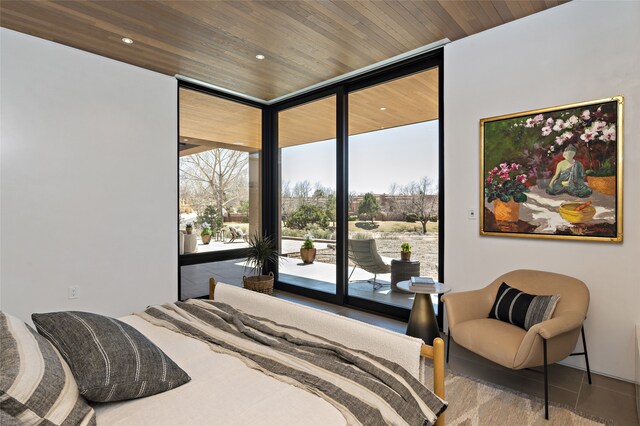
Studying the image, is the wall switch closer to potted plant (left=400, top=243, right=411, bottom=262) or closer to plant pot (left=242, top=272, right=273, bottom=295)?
plant pot (left=242, top=272, right=273, bottom=295)

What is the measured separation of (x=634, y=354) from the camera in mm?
2314

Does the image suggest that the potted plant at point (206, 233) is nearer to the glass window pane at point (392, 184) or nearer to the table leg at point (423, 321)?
the glass window pane at point (392, 184)

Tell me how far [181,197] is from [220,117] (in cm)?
122

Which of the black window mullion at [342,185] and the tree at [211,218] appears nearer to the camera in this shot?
the black window mullion at [342,185]

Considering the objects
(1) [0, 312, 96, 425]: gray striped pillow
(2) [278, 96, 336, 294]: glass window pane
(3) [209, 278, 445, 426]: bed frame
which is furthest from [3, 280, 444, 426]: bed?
(2) [278, 96, 336, 294]: glass window pane

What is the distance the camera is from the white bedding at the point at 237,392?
3.62ft

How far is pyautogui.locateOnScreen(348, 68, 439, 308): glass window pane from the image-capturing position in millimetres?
3533

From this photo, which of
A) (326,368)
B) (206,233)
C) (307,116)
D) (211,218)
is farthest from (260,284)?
(326,368)

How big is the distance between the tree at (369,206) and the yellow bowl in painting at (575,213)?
5.78ft

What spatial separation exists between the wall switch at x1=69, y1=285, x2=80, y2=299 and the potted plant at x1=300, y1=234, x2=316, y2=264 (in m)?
2.51

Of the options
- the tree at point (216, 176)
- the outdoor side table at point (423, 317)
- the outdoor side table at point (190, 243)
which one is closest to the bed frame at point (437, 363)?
the outdoor side table at point (423, 317)

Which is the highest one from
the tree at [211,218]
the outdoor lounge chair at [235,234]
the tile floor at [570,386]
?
the tree at [211,218]

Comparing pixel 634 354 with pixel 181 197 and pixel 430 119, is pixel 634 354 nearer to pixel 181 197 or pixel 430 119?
pixel 430 119

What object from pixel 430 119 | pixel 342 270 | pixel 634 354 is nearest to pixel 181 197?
pixel 342 270
